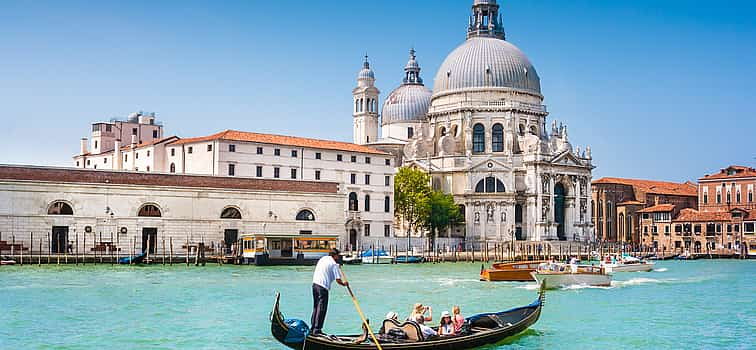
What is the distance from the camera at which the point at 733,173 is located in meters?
76.9

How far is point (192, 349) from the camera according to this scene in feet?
57.8

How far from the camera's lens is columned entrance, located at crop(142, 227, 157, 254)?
43.8 metres

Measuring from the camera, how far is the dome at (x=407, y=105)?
80.2 meters

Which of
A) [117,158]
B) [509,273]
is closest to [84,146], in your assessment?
[117,158]

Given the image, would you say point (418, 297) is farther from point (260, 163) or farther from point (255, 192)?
point (260, 163)

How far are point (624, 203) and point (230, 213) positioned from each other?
47.0m

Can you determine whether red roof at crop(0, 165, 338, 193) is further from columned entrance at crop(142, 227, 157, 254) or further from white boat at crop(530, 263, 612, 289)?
white boat at crop(530, 263, 612, 289)

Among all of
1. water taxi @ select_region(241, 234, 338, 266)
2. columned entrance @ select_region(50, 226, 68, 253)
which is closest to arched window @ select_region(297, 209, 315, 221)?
water taxi @ select_region(241, 234, 338, 266)

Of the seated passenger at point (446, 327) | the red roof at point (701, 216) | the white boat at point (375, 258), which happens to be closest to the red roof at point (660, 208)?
the red roof at point (701, 216)

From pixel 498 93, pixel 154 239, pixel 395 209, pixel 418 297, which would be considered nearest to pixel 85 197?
pixel 154 239

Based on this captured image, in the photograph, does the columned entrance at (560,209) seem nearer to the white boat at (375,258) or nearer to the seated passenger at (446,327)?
the white boat at (375,258)

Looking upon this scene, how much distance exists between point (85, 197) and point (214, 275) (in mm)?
10047

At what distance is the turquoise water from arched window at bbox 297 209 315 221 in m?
9.11

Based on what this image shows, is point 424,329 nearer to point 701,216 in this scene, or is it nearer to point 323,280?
point 323,280
